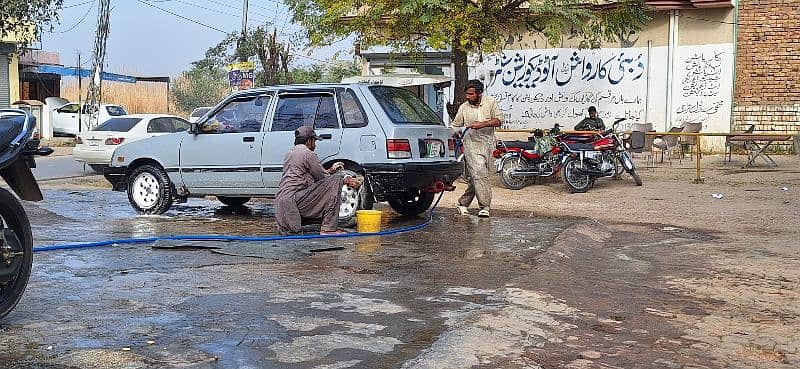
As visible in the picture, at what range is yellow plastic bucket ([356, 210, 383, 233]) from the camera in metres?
10.1

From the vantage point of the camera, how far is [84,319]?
5.81 metres

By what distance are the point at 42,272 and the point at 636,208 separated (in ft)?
28.8

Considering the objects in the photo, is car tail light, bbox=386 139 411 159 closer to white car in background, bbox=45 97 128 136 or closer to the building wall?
the building wall

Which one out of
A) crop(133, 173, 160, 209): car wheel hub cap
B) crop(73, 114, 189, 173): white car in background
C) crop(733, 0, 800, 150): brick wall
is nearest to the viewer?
crop(133, 173, 160, 209): car wheel hub cap

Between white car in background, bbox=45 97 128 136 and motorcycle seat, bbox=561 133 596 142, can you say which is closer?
motorcycle seat, bbox=561 133 596 142

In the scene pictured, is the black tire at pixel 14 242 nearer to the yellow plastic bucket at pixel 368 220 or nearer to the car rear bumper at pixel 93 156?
the yellow plastic bucket at pixel 368 220

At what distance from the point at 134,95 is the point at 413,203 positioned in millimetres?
35300

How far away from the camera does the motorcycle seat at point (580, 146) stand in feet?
51.2

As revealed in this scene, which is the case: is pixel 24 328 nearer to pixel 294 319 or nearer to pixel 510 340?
pixel 294 319

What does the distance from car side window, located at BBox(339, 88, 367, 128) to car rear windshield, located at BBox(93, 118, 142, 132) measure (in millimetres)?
10323

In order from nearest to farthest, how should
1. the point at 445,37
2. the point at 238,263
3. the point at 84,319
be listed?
the point at 84,319
the point at 238,263
the point at 445,37

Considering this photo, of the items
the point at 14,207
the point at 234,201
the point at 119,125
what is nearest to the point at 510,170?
the point at 234,201

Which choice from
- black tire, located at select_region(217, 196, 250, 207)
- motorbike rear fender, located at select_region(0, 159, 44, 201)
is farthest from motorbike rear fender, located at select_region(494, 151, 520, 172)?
motorbike rear fender, located at select_region(0, 159, 44, 201)

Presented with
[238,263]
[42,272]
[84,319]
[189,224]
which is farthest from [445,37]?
[84,319]
